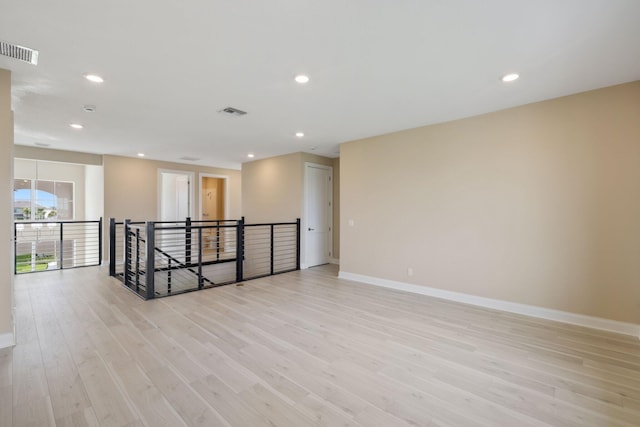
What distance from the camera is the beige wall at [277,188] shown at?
6547 mm

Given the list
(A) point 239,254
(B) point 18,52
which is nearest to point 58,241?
(A) point 239,254

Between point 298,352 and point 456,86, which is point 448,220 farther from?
point 298,352

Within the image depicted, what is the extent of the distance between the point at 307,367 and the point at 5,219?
10.4ft

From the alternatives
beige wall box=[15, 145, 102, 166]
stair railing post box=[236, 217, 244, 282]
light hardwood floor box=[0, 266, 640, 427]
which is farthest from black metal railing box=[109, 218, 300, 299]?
beige wall box=[15, 145, 102, 166]

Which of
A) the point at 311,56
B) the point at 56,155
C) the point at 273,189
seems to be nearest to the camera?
the point at 311,56

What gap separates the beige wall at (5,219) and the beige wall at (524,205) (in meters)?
4.66

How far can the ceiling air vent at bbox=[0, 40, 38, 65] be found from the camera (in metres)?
2.32

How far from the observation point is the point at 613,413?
6.11ft

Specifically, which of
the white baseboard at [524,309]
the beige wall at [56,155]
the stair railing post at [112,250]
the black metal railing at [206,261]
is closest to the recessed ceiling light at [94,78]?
the black metal railing at [206,261]

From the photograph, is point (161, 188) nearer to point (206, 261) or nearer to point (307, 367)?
point (206, 261)

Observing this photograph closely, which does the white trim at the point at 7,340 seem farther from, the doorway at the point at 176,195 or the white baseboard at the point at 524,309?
the doorway at the point at 176,195

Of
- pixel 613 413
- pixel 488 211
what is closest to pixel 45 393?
pixel 613 413

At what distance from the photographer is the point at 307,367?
239cm

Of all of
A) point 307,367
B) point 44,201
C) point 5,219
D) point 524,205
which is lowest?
point 307,367
